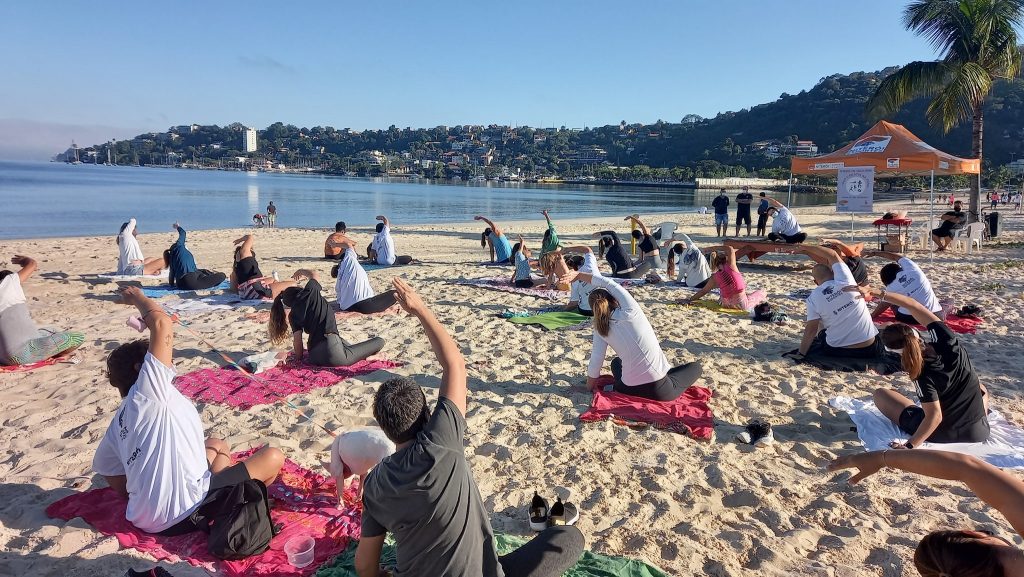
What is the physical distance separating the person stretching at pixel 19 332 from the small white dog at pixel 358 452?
4415mm

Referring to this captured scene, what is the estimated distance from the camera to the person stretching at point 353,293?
25.2ft

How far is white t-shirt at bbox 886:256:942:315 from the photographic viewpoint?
20.7ft

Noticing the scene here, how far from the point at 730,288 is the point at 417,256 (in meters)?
8.44

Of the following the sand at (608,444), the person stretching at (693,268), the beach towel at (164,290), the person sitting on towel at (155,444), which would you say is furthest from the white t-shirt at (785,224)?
the person sitting on towel at (155,444)

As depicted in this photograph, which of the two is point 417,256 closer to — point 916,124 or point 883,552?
point 883,552

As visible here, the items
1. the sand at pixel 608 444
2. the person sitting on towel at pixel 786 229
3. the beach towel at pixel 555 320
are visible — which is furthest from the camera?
the person sitting on towel at pixel 786 229

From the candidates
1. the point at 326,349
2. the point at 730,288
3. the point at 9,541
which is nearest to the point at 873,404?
the point at 730,288

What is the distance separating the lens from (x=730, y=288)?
315 inches

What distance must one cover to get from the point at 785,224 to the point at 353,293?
9.45 m

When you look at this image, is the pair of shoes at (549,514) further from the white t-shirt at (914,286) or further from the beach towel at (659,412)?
the white t-shirt at (914,286)

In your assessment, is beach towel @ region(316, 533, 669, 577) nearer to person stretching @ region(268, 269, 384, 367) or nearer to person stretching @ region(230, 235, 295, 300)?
person stretching @ region(268, 269, 384, 367)

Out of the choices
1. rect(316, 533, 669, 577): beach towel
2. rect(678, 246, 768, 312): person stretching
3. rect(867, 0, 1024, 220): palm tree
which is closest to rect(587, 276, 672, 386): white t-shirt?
rect(316, 533, 669, 577): beach towel

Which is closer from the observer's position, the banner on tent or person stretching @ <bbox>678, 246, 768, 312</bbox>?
person stretching @ <bbox>678, 246, 768, 312</bbox>

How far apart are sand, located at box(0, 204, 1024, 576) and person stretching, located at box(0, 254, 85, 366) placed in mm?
271
